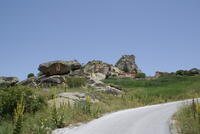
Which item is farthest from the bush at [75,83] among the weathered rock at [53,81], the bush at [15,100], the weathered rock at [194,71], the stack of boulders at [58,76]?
the weathered rock at [194,71]

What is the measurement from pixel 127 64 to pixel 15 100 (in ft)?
242

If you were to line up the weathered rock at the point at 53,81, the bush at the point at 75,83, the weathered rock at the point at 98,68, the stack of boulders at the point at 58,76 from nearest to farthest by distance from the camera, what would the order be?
1. the bush at the point at 75,83
2. the stack of boulders at the point at 58,76
3. the weathered rock at the point at 53,81
4. the weathered rock at the point at 98,68

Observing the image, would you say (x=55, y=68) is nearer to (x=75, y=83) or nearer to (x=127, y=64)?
(x=75, y=83)

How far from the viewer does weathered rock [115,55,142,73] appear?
8444 centimetres

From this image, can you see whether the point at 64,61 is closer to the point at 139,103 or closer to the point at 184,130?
the point at 139,103

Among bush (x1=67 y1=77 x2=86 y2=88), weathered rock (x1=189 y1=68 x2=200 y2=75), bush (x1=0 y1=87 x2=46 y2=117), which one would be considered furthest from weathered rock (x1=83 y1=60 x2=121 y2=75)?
bush (x1=0 y1=87 x2=46 y2=117)

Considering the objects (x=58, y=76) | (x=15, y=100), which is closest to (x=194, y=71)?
(x=58, y=76)

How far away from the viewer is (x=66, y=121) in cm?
1209

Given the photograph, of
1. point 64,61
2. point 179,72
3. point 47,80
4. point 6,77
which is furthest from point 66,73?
point 179,72

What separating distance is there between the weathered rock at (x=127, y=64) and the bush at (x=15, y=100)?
71424mm

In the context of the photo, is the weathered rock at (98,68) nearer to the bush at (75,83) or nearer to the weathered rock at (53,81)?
the weathered rock at (53,81)

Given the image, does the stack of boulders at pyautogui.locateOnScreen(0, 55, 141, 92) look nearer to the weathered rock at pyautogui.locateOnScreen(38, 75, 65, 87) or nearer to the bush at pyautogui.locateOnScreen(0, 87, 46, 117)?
the weathered rock at pyautogui.locateOnScreen(38, 75, 65, 87)

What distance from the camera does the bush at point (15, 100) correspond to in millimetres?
12422

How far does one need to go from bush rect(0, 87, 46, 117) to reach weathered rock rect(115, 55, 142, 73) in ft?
234
